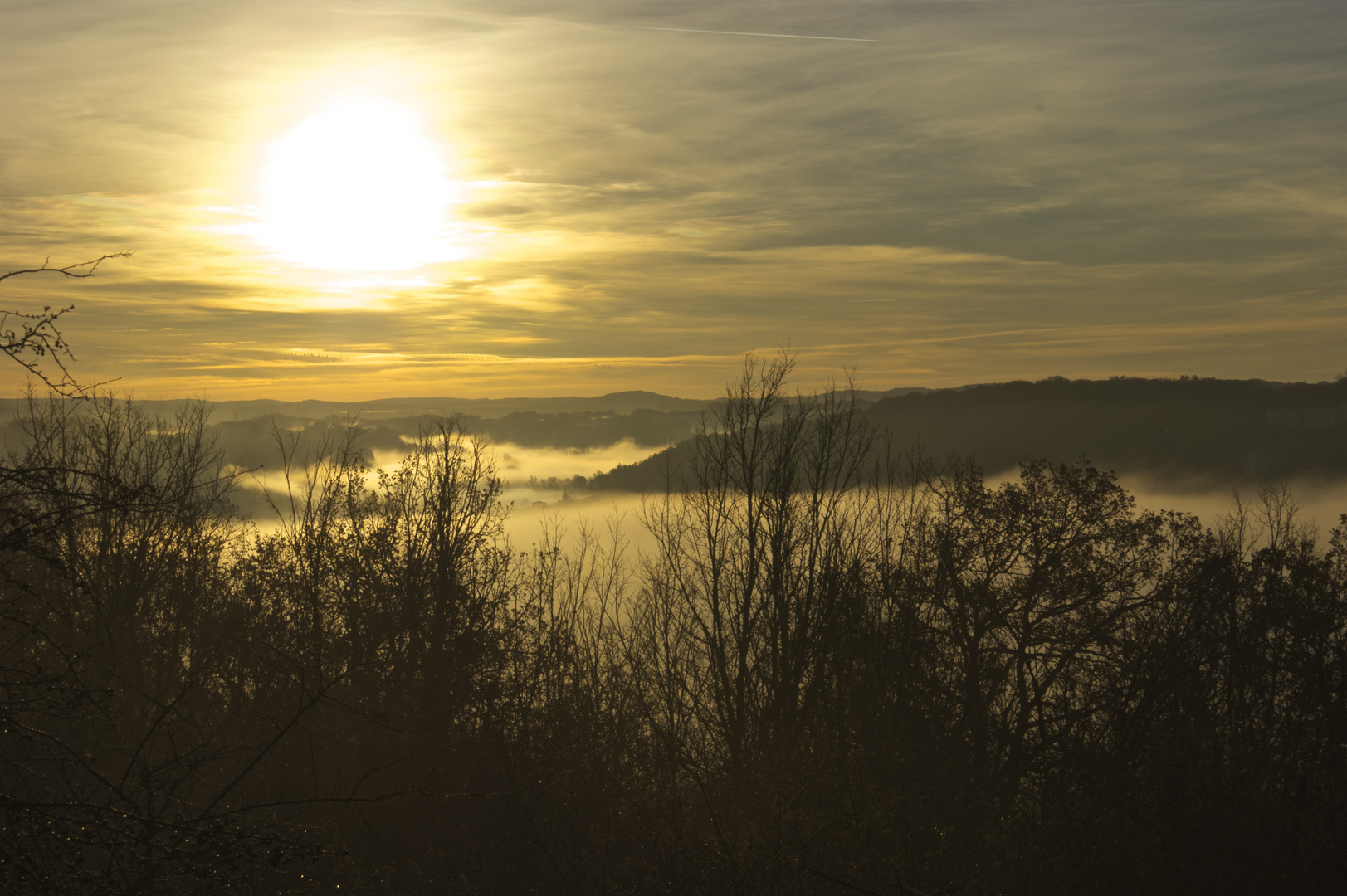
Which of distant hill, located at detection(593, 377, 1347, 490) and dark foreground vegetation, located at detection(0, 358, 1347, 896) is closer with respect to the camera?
dark foreground vegetation, located at detection(0, 358, 1347, 896)

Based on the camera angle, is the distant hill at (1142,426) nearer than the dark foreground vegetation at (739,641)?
No

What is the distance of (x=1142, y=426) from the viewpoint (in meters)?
101

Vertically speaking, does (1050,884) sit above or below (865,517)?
below

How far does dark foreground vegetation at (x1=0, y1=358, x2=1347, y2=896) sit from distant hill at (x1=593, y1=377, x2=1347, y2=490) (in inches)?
1780

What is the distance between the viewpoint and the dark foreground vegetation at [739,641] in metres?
20.7

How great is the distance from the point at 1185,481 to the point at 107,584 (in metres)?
67.2

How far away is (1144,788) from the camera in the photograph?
64.8ft

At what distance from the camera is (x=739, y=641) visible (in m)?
26.0

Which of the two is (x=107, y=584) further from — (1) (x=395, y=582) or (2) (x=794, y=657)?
(2) (x=794, y=657)

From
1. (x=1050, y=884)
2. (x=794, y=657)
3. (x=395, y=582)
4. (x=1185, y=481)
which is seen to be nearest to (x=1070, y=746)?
(x=794, y=657)

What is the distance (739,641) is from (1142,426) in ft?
291

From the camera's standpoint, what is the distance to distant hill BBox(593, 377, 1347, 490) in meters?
77.4

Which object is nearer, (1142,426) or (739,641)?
(739,641)

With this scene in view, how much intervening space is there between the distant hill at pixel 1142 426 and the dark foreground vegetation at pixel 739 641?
45.2 m
